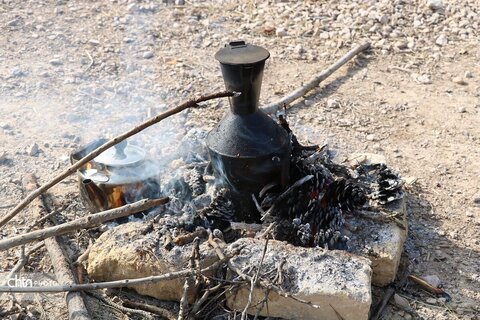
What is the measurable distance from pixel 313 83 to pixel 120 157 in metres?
2.70

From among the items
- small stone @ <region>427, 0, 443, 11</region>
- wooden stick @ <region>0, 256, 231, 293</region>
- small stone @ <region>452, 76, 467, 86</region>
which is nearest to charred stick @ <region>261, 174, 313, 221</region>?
wooden stick @ <region>0, 256, 231, 293</region>

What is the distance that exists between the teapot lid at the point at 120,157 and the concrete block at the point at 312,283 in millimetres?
992

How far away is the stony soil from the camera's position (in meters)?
4.55

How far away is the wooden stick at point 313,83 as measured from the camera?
586 centimetres

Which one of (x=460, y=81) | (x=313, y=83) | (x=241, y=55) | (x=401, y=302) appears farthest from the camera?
(x=460, y=81)

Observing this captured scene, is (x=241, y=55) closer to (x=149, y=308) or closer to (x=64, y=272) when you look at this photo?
(x=149, y=308)

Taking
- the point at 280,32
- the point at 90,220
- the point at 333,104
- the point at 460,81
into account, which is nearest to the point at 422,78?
the point at 460,81

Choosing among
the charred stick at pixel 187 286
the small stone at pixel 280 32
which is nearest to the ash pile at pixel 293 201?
the charred stick at pixel 187 286

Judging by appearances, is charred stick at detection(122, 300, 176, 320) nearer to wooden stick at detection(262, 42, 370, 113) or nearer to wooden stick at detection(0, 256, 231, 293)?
wooden stick at detection(0, 256, 231, 293)

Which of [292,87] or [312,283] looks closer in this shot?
[312,283]

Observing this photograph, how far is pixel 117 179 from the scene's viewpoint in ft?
13.5

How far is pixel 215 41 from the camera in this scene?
287 inches

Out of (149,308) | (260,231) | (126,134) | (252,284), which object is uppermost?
(126,134)

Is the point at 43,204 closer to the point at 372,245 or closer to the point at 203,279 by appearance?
the point at 203,279
